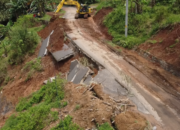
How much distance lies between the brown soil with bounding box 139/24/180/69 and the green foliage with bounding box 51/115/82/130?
25.4 ft

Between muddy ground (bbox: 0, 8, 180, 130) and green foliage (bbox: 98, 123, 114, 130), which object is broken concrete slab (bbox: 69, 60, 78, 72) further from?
green foliage (bbox: 98, 123, 114, 130)

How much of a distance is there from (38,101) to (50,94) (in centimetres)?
119

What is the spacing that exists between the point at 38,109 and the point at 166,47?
33.2ft

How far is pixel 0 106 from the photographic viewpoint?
548 inches

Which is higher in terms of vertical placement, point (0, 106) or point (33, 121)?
point (33, 121)

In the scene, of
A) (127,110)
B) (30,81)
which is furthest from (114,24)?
(127,110)

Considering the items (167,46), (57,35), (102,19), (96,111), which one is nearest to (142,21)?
(167,46)

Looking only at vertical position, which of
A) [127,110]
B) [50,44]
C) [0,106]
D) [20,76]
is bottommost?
[0,106]

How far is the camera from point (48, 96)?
11016 millimetres

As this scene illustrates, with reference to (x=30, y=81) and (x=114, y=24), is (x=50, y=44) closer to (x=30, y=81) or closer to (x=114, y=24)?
(x=30, y=81)

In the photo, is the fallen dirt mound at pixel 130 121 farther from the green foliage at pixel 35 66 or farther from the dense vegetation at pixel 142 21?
the green foliage at pixel 35 66

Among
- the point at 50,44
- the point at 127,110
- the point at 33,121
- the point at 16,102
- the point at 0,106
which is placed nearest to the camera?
the point at 127,110

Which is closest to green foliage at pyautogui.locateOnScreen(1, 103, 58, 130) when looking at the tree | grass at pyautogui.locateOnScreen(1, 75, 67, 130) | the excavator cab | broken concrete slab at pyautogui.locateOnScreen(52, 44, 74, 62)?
grass at pyautogui.locateOnScreen(1, 75, 67, 130)

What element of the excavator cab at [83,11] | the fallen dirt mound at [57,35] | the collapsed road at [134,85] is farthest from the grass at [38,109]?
the excavator cab at [83,11]
